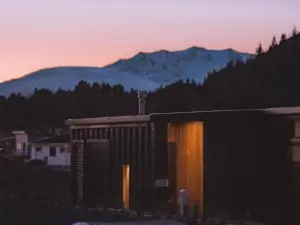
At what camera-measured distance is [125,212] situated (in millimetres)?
20469

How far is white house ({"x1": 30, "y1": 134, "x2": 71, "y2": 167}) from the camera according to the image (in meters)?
59.9

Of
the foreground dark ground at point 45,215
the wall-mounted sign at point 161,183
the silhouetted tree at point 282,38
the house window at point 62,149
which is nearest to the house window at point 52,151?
the house window at point 62,149

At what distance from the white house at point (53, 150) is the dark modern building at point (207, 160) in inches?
1412

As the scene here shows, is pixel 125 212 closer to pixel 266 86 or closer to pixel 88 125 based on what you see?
pixel 88 125

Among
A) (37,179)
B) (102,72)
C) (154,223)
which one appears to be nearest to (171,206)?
(154,223)

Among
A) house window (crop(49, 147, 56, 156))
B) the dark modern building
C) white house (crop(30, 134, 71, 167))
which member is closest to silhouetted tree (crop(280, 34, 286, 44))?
white house (crop(30, 134, 71, 167))

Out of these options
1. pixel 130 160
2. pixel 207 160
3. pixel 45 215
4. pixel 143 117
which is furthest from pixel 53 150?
pixel 207 160

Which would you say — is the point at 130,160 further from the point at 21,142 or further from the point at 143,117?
the point at 21,142

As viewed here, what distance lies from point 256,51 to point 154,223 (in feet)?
130

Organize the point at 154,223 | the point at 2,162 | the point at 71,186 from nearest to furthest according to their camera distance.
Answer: the point at 154,223 < the point at 71,186 < the point at 2,162

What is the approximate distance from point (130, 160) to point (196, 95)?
28.9m

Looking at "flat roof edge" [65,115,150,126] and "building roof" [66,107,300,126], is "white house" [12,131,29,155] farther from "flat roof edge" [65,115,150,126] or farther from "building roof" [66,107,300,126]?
"building roof" [66,107,300,126]

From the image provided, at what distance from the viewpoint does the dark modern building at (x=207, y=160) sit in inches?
738

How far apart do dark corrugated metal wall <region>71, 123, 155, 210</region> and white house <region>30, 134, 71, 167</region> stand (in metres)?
33.8
